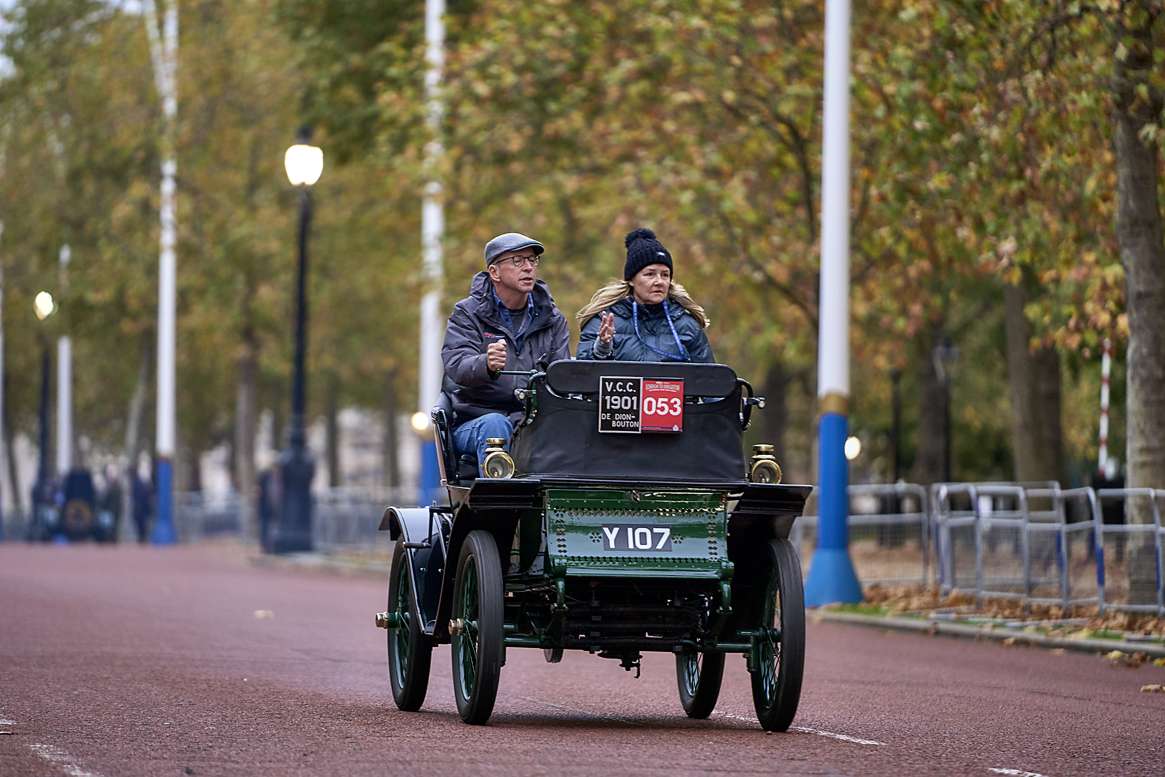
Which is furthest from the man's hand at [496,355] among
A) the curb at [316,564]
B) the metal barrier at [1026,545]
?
the curb at [316,564]

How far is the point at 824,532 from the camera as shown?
2164 cm

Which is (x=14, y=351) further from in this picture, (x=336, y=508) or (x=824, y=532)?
(x=824, y=532)

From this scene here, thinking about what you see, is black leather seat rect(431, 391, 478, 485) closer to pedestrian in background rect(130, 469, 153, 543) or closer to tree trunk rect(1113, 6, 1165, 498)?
tree trunk rect(1113, 6, 1165, 498)

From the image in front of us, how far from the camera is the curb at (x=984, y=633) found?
16.5 m

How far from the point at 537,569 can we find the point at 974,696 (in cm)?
397

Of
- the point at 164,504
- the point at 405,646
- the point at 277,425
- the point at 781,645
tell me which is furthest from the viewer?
the point at 277,425

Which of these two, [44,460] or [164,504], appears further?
[44,460]

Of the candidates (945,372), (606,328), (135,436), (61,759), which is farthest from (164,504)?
(61,759)

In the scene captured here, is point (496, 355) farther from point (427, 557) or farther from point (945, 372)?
point (945, 372)

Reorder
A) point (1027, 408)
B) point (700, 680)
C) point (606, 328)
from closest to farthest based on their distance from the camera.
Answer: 1. point (606, 328)
2. point (700, 680)
3. point (1027, 408)

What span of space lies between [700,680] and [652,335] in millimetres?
1608

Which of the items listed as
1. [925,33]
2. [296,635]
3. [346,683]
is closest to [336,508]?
[925,33]

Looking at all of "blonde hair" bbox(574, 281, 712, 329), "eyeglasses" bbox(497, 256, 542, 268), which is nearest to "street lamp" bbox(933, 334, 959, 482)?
"blonde hair" bbox(574, 281, 712, 329)

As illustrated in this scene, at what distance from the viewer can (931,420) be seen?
122ft
